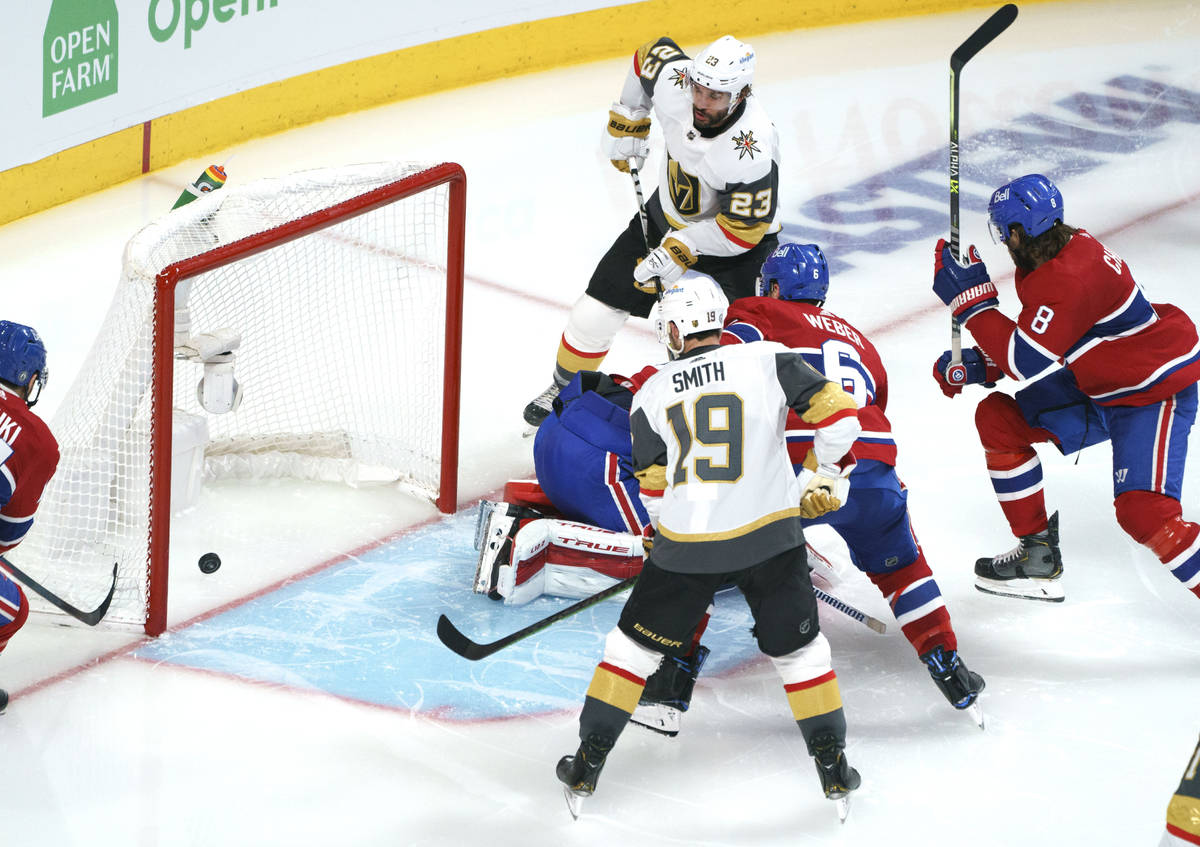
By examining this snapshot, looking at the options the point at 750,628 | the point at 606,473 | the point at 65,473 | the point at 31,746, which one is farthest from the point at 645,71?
the point at 31,746

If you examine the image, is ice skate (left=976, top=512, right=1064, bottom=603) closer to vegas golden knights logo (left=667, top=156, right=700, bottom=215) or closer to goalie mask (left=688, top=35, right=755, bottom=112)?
vegas golden knights logo (left=667, top=156, right=700, bottom=215)

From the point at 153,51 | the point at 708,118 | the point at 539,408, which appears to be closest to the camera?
the point at 708,118

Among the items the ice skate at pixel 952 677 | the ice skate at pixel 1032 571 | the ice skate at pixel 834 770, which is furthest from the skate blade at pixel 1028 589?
the ice skate at pixel 834 770

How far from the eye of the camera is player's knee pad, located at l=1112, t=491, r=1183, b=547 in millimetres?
3639

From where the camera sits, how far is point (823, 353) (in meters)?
3.52

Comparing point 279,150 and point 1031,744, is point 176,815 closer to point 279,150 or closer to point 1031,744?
point 1031,744

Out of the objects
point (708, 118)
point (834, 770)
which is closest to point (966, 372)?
point (708, 118)

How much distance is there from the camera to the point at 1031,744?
3.41m

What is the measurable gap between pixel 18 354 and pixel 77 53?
236 centimetres

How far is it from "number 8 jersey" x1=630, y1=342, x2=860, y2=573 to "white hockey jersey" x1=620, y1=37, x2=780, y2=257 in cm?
113

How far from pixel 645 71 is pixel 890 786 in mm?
2032

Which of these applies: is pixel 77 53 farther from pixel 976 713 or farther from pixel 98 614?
pixel 976 713

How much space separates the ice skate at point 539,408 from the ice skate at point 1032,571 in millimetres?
1343

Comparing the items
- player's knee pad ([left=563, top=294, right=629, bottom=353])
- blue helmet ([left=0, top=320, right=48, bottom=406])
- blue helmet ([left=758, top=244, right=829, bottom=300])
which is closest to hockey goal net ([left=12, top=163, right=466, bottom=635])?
blue helmet ([left=0, top=320, right=48, bottom=406])
